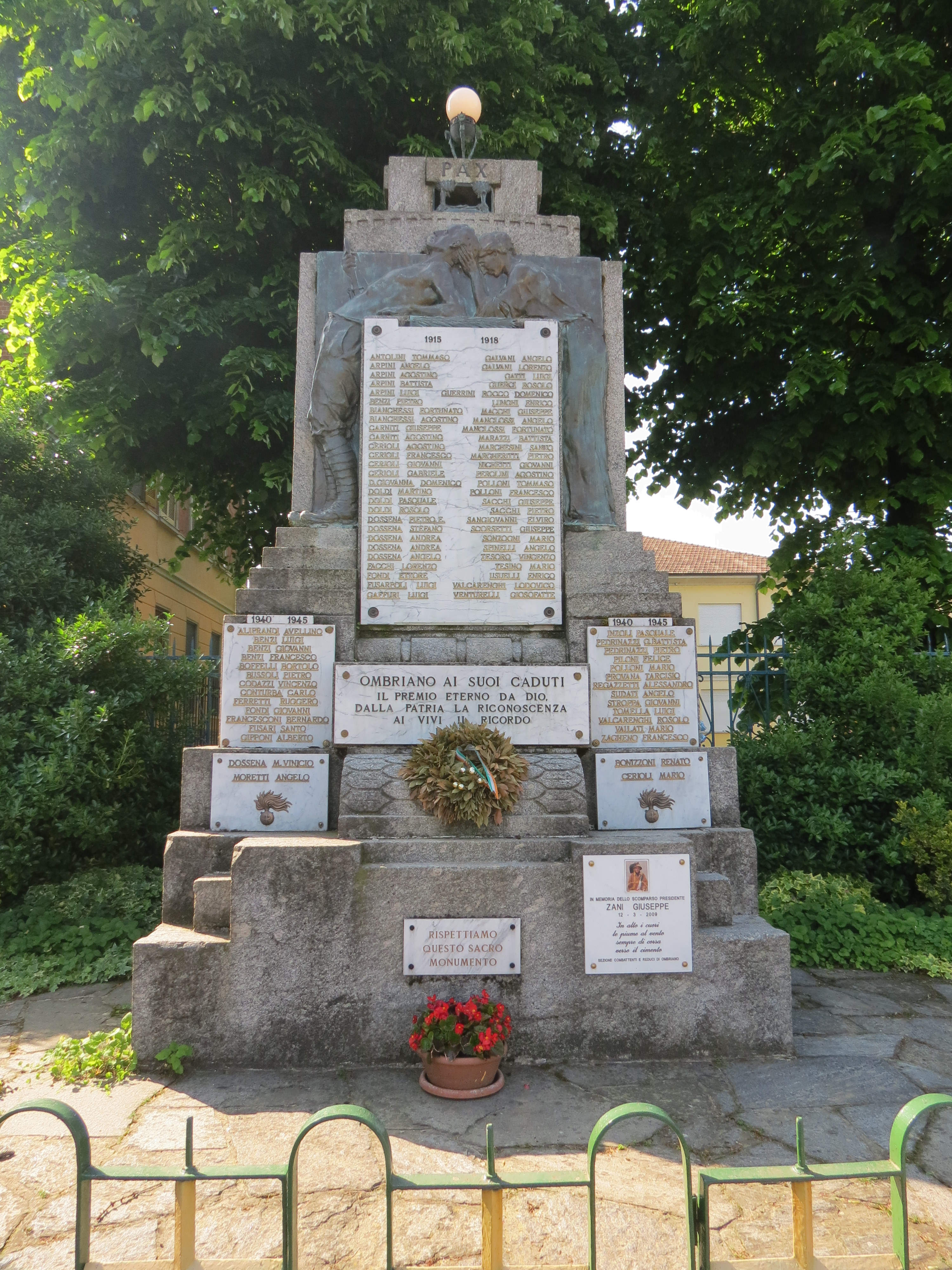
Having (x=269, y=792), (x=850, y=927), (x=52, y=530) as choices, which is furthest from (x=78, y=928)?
(x=850, y=927)

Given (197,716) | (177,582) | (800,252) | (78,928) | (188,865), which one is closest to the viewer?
(188,865)

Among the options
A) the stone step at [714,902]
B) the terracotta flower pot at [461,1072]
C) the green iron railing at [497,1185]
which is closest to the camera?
the green iron railing at [497,1185]

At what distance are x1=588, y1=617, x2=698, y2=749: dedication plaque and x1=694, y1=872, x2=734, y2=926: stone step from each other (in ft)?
2.87

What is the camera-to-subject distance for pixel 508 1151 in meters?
3.02

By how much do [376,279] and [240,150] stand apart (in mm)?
4830

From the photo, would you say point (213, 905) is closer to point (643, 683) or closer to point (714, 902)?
point (714, 902)

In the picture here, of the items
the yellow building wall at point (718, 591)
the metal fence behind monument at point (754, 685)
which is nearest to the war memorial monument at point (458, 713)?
the metal fence behind monument at point (754, 685)

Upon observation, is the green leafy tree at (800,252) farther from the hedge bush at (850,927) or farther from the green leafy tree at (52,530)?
the green leafy tree at (52,530)

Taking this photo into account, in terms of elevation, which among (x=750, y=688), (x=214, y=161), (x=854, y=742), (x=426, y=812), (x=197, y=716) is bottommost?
(x=426, y=812)

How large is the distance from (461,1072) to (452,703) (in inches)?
69.7

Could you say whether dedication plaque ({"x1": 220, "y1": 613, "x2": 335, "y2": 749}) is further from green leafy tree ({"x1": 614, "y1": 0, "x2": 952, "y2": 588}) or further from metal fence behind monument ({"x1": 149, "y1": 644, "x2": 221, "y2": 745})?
green leafy tree ({"x1": 614, "y1": 0, "x2": 952, "y2": 588})

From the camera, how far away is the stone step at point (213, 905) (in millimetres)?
4098

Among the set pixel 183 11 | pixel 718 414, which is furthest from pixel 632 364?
pixel 183 11

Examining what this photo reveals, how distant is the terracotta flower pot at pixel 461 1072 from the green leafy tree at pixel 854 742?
3.75 meters
